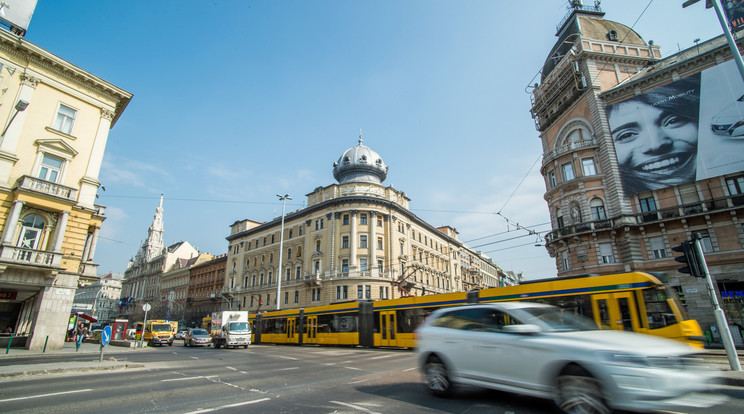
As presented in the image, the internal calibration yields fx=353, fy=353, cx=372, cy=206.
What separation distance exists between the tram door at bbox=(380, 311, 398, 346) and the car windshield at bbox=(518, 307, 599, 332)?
16.8 metres

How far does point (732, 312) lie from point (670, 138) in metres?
11.4

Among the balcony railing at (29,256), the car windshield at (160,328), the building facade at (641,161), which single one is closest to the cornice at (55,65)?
the balcony railing at (29,256)

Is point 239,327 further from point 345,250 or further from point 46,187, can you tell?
point 345,250

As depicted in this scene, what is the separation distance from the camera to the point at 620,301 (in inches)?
437

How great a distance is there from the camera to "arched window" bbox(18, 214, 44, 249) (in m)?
18.8

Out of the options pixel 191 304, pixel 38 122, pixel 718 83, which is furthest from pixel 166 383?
pixel 191 304

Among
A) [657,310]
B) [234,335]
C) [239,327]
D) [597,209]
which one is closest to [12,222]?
[234,335]

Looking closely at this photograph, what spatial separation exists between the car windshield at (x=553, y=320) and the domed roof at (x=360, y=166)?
42.2 meters

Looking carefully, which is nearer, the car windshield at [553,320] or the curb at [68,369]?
the car windshield at [553,320]

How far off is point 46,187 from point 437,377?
23.4 meters

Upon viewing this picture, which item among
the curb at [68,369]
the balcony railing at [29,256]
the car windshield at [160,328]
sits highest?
the balcony railing at [29,256]

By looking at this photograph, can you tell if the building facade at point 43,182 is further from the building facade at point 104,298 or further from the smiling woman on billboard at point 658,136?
the building facade at point 104,298

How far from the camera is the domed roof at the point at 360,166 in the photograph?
48.7 m

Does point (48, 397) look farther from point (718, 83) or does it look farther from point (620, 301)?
point (718, 83)
